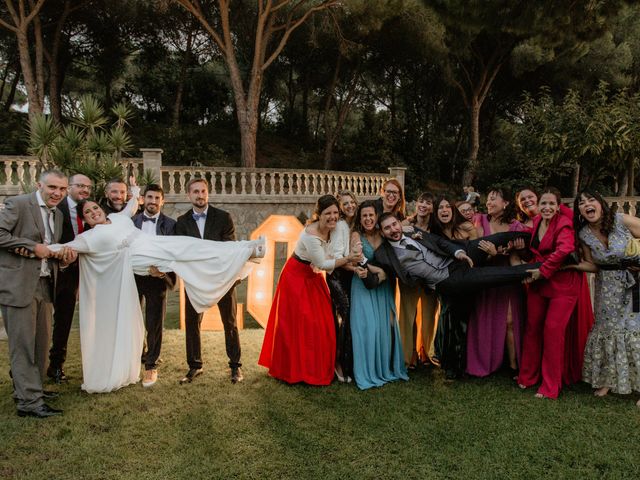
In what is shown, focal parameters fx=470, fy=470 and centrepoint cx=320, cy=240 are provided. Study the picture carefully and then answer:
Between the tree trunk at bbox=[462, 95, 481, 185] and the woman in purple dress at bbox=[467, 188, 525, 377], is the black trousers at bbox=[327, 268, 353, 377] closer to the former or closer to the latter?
the woman in purple dress at bbox=[467, 188, 525, 377]

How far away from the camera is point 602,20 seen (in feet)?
17.9

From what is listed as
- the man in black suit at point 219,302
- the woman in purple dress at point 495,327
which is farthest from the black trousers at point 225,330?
the woman in purple dress at point 495,327

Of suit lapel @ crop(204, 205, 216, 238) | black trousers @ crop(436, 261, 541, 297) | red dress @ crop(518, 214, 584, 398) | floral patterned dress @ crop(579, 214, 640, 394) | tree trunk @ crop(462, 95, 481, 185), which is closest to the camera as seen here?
floral patterned dress @ crop(579, 214, 640, 394)

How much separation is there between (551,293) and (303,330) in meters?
2.31

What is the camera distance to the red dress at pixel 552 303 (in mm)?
4120

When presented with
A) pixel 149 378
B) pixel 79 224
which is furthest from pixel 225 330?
pixel 79 224

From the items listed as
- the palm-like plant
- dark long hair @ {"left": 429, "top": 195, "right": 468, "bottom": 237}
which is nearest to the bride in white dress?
the palm-like plant

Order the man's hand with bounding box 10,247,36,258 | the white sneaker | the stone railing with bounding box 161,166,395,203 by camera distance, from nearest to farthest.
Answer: the man's hand with bounding box 10,247,36,258, the white sneaker, the stone railing with bounding box 161,166,395,203

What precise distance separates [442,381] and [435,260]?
1203 millimetres

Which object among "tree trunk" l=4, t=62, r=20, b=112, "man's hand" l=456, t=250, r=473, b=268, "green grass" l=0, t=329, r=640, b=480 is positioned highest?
"tree trunk" l=4, t=62, r=20, b=112

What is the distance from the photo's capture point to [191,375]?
15.5ft

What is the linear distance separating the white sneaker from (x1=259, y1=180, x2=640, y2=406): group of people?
3.63 feet

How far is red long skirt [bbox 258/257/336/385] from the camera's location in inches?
180

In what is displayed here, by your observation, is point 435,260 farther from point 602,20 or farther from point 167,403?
point 602,20
